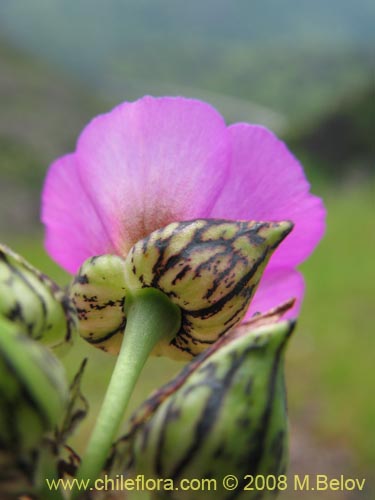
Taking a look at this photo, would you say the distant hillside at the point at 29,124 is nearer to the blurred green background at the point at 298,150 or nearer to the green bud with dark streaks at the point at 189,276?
the blurred green background at the point at 298,150

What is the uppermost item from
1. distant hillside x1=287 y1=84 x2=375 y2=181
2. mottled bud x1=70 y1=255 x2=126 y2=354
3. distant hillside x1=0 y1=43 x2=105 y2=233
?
mottled bud x1=70 y1=255 x2=126 y2=354

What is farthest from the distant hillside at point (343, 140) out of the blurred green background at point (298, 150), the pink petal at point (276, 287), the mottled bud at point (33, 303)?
the mottled bud at point (33, 303)

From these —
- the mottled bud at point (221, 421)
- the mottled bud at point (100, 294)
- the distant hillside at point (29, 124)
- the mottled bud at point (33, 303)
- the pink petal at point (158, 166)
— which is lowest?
the distant hillside at point (29, 124)

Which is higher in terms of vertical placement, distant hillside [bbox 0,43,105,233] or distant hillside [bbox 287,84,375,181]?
distant hillside [bbox 0,43,105,233]

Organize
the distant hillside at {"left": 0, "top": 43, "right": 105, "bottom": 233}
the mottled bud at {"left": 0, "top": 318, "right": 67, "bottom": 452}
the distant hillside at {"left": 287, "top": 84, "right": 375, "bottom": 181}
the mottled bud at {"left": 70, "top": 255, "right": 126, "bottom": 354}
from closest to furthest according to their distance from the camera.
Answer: the mottled bud at {"left": 0, "top": 318, "right": 67, "bottom": 452}, the mottled bud at {"left": 70, "top": 255, "right": 126, "bottom": 354}, the distant hillside at {"left": 0, "top": 43, "right": 105, "bottom": 233}, the distant hillside at {"left": 287, "top": 84, "right": 375, "bottom": 181}

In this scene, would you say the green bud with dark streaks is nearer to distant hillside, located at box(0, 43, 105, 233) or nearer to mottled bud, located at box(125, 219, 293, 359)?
mottled bud, located at box(125, 219, 293, 359)

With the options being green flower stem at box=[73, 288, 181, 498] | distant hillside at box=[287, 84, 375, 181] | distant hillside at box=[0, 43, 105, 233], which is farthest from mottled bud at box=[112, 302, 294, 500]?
distant hillside at box=[287, 84, 375, 181]
